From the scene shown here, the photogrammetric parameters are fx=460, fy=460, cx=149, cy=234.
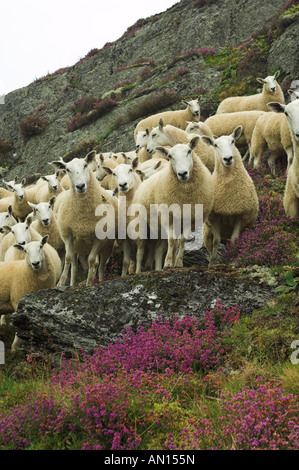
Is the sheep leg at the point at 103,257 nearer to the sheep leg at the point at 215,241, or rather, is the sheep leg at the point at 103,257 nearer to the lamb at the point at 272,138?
the sheep leg at the point at 215,241

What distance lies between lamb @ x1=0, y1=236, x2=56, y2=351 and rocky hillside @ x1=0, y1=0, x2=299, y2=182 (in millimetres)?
12390

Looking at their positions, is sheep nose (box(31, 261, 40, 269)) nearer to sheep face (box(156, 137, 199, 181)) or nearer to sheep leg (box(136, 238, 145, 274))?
sheep leg (box(136, 238, 145, 274))

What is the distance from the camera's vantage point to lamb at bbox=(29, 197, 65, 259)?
10.5 meters

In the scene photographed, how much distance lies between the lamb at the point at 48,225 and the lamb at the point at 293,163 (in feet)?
17.7

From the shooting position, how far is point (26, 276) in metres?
8.15

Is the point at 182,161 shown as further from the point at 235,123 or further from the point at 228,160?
the point at 235,123

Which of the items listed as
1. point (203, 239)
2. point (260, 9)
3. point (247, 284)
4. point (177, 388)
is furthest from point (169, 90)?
point (177, 388)

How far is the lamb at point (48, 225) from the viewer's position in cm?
1053

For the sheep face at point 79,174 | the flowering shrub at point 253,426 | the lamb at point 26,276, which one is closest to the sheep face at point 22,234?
the lamb at point 26,276

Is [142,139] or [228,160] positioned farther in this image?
[142,139]

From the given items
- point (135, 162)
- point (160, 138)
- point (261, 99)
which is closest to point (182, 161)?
point (135, 162)

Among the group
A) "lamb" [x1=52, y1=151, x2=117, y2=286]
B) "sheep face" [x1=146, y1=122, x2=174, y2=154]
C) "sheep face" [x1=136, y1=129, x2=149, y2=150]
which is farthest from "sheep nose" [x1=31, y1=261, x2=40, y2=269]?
"sheep face" [x1=136, y1=129, x2=149, y2=150]

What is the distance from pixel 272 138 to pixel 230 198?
16.8 ft

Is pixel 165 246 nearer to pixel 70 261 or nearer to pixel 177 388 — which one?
pixel 70 261
